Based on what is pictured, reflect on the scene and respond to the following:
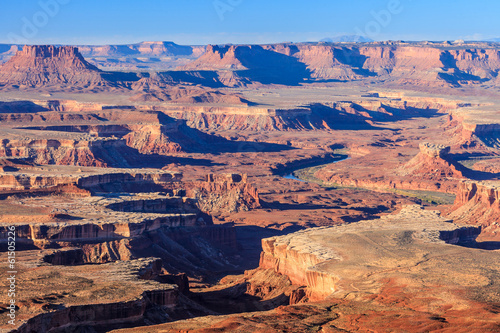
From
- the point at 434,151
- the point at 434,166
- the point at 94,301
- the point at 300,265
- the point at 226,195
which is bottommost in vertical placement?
the point at 94,301

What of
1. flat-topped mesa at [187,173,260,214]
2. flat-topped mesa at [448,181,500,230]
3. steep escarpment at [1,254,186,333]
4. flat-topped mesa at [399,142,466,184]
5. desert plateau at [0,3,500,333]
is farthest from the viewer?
flat-topped mesa at [399,142,466,184]

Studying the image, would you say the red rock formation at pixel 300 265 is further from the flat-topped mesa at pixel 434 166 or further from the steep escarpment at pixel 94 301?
the flat-topped mesa at pixel 434 166

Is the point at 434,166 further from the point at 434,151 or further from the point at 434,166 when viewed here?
the point at 434,151

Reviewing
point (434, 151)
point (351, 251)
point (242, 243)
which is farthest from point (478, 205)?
point (434, 151)

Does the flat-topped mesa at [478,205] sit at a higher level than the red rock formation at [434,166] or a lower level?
lower

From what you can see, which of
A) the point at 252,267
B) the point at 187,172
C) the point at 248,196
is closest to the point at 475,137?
the point at 187,172

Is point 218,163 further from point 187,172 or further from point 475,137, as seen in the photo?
point 475,137

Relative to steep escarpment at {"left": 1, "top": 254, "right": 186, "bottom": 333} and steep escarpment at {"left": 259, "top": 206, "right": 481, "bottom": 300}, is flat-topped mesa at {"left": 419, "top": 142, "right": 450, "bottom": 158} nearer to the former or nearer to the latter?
steep escarpment at {"left": 259, "top": 206, "right": 481, "bottom": 300}

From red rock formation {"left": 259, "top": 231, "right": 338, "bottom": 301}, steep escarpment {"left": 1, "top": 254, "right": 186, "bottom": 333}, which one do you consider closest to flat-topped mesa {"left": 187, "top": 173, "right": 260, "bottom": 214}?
red rock formation {"left": 259, "top": 231, "right": 338, "bottom": 301}

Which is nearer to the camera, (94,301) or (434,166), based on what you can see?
(94,301)

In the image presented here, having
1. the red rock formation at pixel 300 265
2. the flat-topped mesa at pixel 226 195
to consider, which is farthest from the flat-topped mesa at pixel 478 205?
the red rock formation at pixel 300 265

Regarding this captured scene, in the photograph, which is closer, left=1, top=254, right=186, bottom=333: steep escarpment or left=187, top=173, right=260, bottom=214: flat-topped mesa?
left=1, top=254, right=186, bottom=333: steep escarpment

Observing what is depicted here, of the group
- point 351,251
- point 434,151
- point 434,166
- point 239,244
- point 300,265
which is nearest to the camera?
point 300,265
